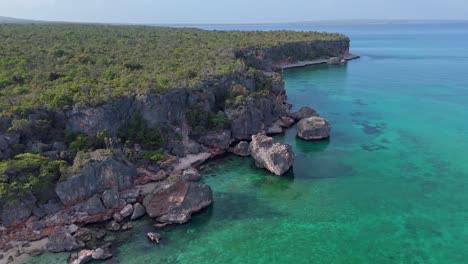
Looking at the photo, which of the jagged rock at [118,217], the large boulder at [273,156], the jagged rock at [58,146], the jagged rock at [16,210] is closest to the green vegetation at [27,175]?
the jagged rock at [16,210]

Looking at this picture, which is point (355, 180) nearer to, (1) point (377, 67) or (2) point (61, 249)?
(2) point (61, 249)

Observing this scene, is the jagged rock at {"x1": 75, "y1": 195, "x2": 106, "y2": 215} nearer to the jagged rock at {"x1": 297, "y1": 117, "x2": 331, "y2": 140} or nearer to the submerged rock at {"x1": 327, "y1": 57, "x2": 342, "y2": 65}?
the jagged rock at {"x1": 297, "y1": 117, "x2": 331, "y2": 140}

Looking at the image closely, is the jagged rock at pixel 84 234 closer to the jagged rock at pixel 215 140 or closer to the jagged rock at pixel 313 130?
the jagged rock at pixel 215 140

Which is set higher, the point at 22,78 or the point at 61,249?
the point at 22,78

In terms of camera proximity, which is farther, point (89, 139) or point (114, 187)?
point (89, 139)

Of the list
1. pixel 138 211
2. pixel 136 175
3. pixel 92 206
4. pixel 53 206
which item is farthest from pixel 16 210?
pixel 136 175

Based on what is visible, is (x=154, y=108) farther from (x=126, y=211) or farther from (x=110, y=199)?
(x=126, y=211)

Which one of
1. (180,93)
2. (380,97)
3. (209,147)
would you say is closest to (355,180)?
(209,147)

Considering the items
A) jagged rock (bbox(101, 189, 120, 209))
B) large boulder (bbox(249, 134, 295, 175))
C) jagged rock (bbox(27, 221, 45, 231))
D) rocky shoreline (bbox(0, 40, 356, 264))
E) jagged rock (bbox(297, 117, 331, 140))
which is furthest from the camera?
jagged rock (bbox(297, 117, 331, 140))

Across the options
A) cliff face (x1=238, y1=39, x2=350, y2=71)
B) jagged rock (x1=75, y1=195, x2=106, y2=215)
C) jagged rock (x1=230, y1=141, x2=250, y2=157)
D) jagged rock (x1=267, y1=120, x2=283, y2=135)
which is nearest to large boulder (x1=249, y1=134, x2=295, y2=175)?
jagged rock (x1=230, y1=141, x2=250, y2=157)
